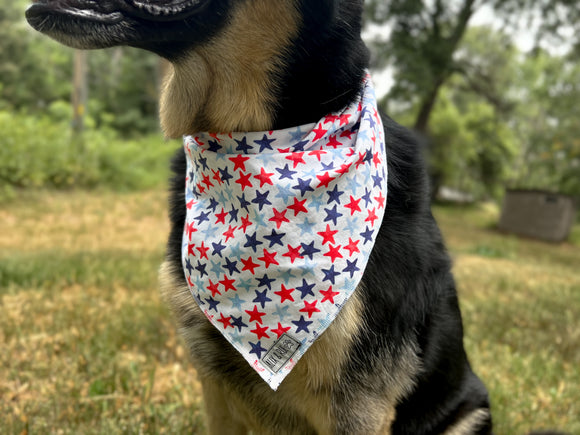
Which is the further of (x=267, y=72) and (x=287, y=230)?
(x=287, y=230)

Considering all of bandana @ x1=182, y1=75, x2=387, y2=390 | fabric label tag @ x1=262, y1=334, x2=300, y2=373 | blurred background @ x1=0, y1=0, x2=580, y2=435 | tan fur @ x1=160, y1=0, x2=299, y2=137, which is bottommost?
blurred background @ x1=0, y1=0, x2=580, y2=435

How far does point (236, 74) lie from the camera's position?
6.12ft

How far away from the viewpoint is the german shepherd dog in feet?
5.68

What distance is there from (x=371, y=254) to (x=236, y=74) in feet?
2.73

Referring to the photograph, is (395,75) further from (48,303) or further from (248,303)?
(248,303)

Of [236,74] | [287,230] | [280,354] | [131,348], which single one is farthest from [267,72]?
[131,348]

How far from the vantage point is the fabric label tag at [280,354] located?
6.16 ft

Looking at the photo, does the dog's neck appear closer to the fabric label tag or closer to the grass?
the fabric label tag

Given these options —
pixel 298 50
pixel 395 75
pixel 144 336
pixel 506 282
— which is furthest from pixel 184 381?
pixel 395 75

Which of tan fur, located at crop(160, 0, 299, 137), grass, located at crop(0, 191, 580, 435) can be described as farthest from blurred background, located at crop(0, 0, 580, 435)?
tan fur, located at crop(160, 0, 299, 137)

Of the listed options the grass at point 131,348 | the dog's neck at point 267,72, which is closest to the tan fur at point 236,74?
the dog's neck at point 267,72

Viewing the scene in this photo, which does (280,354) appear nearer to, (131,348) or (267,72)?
(267,72)

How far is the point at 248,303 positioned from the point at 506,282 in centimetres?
580

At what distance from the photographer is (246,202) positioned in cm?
200
